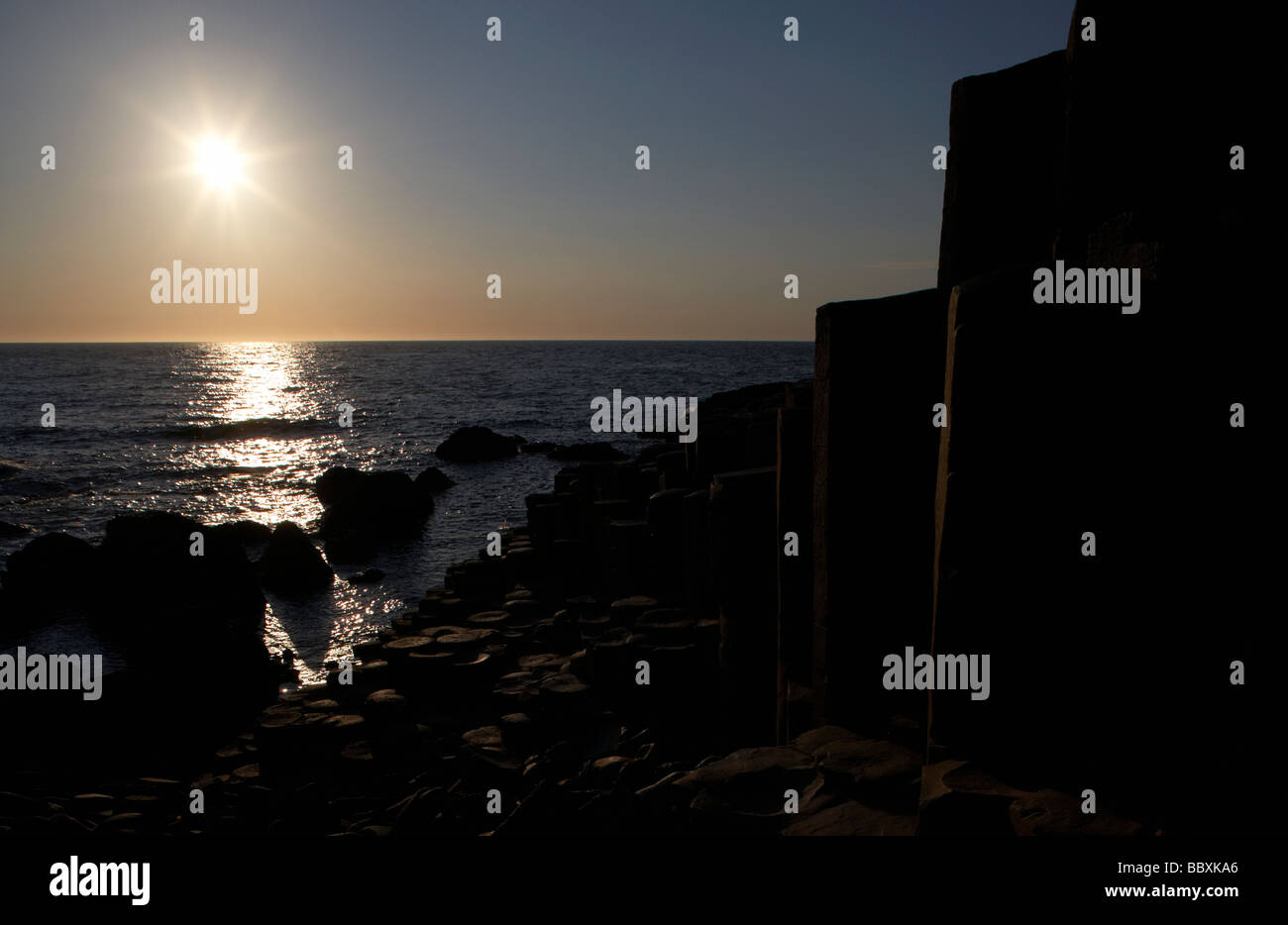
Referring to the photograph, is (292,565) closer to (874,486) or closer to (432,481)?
(432,481)

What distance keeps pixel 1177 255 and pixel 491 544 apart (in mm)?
11315

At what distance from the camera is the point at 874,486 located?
5.04m

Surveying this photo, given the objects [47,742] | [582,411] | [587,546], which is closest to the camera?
[47,742]

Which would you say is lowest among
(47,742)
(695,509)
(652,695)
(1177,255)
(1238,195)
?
(47,742)

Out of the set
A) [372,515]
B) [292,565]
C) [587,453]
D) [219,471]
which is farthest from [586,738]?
[219,471]

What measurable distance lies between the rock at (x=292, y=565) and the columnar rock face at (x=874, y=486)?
1336 cm

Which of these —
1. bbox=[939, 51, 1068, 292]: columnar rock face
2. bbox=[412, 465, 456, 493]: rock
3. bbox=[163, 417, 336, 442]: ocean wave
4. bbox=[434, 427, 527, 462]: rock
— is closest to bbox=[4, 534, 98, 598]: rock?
bbox=[412, 465, 456, 493]: rock

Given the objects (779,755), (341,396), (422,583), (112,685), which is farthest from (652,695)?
(341,396)

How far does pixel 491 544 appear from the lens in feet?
44.3

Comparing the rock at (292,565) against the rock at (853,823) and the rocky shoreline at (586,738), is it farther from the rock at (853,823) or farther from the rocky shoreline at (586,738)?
the rock at (853,823)

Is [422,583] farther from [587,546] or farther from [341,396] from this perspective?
[341,396]

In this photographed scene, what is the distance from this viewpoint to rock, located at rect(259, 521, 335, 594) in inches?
651

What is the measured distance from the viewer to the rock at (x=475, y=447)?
35.1 meters

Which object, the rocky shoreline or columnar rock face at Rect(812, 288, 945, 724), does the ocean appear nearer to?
the rocky shoreline
